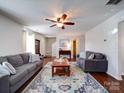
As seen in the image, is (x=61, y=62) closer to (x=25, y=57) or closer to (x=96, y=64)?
(x=96, y=64)

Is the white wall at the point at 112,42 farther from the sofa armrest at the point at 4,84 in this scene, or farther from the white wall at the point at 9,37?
the white wall at the point at 9,37

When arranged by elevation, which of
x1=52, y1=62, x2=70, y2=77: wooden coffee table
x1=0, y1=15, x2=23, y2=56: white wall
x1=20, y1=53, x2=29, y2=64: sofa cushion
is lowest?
x1=52, y1=62, x2=70, y2=77: wooden coffee table

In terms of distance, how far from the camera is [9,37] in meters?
5.64

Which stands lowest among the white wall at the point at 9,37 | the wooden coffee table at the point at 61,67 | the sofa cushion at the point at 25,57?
the wooden coffee table at the point at 61,67

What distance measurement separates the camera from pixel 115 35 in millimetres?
5031

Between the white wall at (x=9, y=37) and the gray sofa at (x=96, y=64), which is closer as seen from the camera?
the white wall at (x=9, y=37)

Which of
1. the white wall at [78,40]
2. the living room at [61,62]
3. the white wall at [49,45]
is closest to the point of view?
the living room at [61,62]

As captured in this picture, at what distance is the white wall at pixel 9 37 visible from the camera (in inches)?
197

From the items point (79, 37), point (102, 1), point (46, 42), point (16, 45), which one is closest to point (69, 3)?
point (102, 1)

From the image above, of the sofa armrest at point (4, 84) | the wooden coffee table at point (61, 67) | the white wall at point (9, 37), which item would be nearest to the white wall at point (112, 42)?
the wooden coffee table at point (61, 67)

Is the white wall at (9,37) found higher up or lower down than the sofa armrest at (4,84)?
higher up

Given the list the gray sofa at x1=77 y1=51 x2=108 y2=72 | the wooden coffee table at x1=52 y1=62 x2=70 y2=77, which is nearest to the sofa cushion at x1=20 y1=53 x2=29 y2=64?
the wooden coffee table at x1=52 y1=62 x2=70 y2=77

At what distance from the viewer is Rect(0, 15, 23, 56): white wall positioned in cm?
501

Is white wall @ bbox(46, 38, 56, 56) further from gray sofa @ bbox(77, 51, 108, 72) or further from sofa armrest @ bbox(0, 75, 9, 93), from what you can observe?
sofa armrest @ bbox(0, 75, 9, 93)
